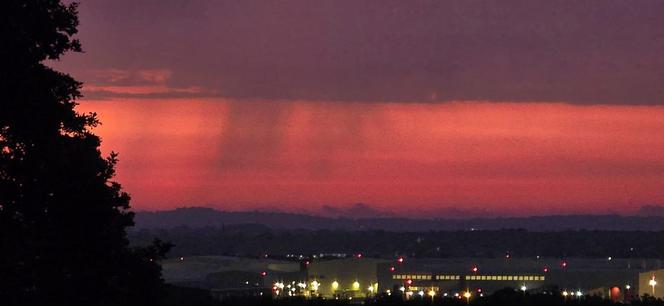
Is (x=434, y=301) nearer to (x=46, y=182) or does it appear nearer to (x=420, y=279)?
(x=420, y=279)

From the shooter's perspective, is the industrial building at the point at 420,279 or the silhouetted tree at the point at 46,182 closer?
the silhouetted tree at the point at 46,182

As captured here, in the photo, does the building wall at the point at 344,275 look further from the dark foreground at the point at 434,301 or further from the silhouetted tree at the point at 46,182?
the silhouetted tree at the point at 46,182

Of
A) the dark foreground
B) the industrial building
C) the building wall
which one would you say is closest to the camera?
the dark foreground

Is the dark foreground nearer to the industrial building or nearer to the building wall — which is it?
the industrial building

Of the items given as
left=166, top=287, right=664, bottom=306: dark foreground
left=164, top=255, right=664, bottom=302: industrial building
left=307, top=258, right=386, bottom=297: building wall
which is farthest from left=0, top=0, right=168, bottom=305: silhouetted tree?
left=307, top=258, right=386, bottom=297: building wall

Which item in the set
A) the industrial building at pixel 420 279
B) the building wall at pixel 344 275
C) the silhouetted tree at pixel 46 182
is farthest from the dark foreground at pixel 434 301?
the silhouetted tree at pixel 46 182

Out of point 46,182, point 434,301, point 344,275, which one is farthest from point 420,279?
point 46,182

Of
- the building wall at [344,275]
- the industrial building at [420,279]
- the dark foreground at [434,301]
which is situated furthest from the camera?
the building wall at [344,275]

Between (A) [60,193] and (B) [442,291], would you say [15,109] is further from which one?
(B) [442,291]

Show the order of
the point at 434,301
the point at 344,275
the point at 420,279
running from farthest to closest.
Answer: the point at 420,279, the point at 344,275, the point at 434,301
